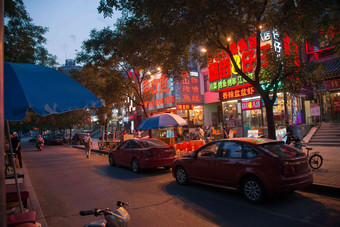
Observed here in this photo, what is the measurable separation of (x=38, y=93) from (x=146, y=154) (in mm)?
7242

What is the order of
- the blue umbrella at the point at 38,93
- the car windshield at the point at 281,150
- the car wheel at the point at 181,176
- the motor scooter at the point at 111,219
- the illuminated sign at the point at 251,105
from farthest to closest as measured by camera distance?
the illuminated sign at the point at 251,105, the car wheel at the point at 181,176, the car windshield at the point at 281,150, the blue umbrella at the point at 38,93, the motor scooter at the point at 111,219

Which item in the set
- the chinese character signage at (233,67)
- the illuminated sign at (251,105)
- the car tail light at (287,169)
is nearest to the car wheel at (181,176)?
the car tail light at (287,169)

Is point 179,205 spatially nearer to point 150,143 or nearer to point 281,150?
point 281,150

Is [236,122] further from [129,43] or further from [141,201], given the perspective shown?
[141,201]

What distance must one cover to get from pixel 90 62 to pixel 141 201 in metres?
14.3

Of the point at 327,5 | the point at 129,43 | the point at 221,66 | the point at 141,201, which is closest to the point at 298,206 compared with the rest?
the point at 141,201

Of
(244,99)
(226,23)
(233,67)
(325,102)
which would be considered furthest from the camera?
(244,99)

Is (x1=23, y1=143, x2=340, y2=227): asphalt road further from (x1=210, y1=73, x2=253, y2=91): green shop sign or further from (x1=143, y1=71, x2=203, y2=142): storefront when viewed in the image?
(x1=143, y1=71, x2=203, y2=142): storefront

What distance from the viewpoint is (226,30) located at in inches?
360

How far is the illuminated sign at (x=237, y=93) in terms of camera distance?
2173 centimetres

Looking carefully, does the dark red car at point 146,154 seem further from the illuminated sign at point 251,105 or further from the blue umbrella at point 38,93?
the illuminated sign at point 251,105

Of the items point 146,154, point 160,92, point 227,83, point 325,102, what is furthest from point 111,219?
point 160,92

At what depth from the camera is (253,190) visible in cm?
586

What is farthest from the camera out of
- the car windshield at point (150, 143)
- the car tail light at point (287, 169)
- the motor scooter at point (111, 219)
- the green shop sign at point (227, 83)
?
the green shop sign at point (227, 83)
